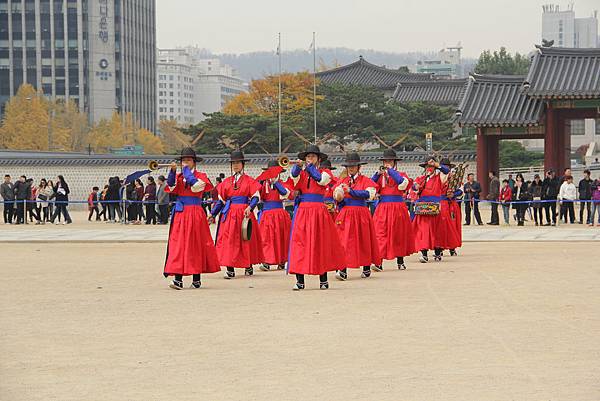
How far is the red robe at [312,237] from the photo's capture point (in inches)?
520

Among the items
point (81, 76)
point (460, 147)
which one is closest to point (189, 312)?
point (460, 147)

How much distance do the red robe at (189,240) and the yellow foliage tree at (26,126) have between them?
54426 millimetres

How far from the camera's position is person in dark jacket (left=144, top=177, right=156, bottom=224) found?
30.8 m

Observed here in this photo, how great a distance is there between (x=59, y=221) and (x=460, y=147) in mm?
19174

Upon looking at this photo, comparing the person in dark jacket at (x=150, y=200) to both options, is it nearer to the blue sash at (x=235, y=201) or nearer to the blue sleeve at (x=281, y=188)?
the blue sash at (x=235, y=201)

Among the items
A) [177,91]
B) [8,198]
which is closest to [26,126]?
[8,198]

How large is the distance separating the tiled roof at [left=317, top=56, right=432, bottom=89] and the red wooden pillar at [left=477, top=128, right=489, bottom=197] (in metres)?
34.2

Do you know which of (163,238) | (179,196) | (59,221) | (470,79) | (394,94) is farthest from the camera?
(394,94)

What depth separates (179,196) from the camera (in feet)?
45.1

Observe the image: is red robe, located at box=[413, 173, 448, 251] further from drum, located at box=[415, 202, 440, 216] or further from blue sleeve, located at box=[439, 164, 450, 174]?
blue sleeve, located at box=[439, 164, 450, 174]

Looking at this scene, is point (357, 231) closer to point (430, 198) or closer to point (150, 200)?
point (430, 198)

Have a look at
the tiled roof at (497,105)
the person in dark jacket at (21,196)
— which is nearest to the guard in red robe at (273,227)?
the person in dark jacket at (21,196)

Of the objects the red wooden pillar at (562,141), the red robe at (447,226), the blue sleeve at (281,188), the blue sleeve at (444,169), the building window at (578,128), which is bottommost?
the red robe at (447,226)

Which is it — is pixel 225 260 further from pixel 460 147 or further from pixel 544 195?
pixel 460 147
